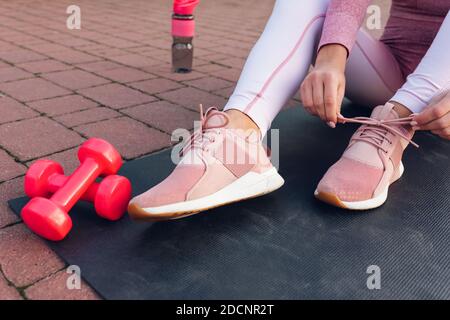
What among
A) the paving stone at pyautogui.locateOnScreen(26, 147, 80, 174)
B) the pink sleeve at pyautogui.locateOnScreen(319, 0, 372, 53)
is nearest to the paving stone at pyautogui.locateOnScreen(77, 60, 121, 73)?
the paving stone at pyautogui.locateOnScreen(26, 147, 80, 174)

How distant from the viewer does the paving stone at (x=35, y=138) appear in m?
1.31

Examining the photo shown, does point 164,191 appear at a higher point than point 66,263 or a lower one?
higher

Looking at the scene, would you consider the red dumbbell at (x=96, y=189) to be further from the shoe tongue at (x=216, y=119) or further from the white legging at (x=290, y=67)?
the white legging at (x=290, y=67)

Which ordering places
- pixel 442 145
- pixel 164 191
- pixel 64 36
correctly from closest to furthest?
pixel 164 191 → pixel 442 145 → pixel 64 36

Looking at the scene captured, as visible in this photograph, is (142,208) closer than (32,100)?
Yes

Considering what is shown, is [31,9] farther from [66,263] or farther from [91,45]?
[66,263]

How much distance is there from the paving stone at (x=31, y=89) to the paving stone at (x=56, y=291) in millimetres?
1086

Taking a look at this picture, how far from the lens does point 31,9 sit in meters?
3.77

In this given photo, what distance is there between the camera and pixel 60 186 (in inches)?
38.8

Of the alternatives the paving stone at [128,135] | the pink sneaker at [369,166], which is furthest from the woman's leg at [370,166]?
the paving stone at [128,135]

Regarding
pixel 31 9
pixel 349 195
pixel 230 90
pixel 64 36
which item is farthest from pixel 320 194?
pixel 31 9

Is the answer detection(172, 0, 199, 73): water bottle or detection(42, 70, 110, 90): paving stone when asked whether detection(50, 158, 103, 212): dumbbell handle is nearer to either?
detection(42, 70, 110, 90): paving stone

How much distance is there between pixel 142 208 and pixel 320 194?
0.43m

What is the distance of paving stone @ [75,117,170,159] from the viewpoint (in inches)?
54.2
